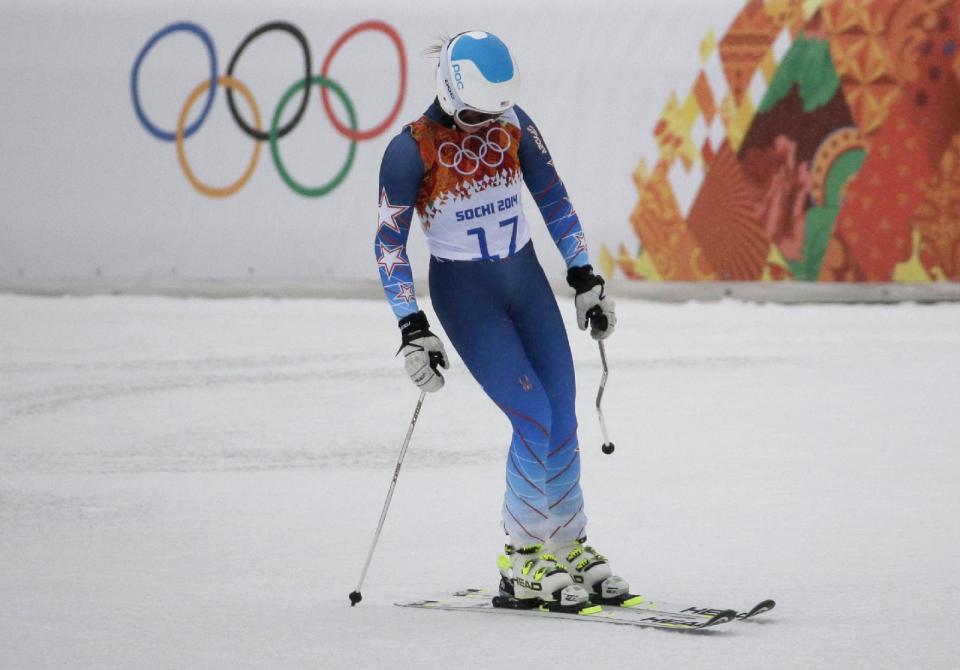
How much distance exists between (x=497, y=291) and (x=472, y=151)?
1.64 feet

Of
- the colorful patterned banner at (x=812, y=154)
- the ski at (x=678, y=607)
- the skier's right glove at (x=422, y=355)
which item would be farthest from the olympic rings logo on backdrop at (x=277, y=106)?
the ski at (x=678, y=607)

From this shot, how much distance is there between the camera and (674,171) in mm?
15555

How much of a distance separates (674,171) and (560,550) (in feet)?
34.8

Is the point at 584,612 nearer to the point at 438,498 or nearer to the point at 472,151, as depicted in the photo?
the point at 472,151

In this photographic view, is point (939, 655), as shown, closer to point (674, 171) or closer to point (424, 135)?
point (424, 135)

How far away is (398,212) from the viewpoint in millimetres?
5301

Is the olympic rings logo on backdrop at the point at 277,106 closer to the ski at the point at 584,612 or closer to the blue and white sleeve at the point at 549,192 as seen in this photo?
the blue and white sleeve at the point at 549,192

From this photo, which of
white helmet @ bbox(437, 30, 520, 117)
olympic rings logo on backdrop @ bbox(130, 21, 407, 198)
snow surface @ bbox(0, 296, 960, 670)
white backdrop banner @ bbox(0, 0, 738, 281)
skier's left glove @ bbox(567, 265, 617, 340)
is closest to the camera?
snow surface @ bbox(0, 296, 960, 670)

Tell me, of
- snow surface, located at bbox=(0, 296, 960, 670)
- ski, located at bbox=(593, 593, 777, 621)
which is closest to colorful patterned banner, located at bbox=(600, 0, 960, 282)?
snow surface, located at bbox=(0, 296, 960, 670)

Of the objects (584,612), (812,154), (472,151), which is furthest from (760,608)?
(812,154)

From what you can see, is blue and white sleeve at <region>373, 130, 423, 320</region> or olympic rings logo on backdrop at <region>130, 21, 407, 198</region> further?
olympic rings logo on backdrop at <region>130, 21, 407, 198</region>

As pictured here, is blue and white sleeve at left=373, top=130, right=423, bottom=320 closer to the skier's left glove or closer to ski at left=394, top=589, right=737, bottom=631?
the skier's left glove

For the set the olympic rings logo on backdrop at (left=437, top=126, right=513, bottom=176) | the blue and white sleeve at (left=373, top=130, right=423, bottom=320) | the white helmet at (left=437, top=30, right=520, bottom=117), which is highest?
the white helmet at (left=437, top=30, right=520, bottom=117)

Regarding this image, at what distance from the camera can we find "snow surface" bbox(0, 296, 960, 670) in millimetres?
4699
